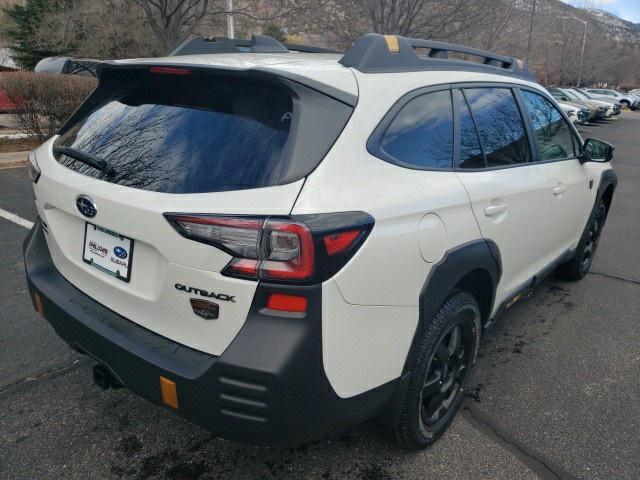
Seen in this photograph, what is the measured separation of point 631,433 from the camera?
253cm

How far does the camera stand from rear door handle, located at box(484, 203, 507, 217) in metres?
2.41

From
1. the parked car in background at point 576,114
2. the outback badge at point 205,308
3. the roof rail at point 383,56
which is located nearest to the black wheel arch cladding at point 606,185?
the roof rail at point 383,56

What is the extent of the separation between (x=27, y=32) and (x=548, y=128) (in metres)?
25.6

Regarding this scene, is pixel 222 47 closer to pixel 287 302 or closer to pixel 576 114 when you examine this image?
pixel 287 302

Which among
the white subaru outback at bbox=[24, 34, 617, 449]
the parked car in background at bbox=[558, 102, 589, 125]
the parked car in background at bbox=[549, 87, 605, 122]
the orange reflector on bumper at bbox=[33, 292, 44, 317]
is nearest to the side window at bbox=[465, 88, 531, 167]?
the white subaru outback at bbox=[24, 34, 617, 449]

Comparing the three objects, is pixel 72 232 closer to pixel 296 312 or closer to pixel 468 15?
pixel 296 312

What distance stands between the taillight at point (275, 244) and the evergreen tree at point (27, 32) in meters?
23.4

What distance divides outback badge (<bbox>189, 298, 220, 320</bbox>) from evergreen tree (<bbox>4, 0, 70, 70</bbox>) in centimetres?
2338

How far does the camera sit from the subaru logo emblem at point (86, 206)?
195 centimetres

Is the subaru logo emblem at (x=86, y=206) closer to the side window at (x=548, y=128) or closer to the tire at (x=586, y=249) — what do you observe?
the side window at (x=548, y=128)

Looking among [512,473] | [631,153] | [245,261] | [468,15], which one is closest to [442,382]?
[512,473]

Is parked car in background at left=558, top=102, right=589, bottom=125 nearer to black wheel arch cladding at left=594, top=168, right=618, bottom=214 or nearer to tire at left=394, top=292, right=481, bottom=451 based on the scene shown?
black wheel arch cladding at left=594, top=168, right=618, bottom=214

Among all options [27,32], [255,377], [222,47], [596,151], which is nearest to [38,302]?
[255,377]

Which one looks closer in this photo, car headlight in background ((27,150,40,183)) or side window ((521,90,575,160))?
car headlight in background ((27,150,40,183))
